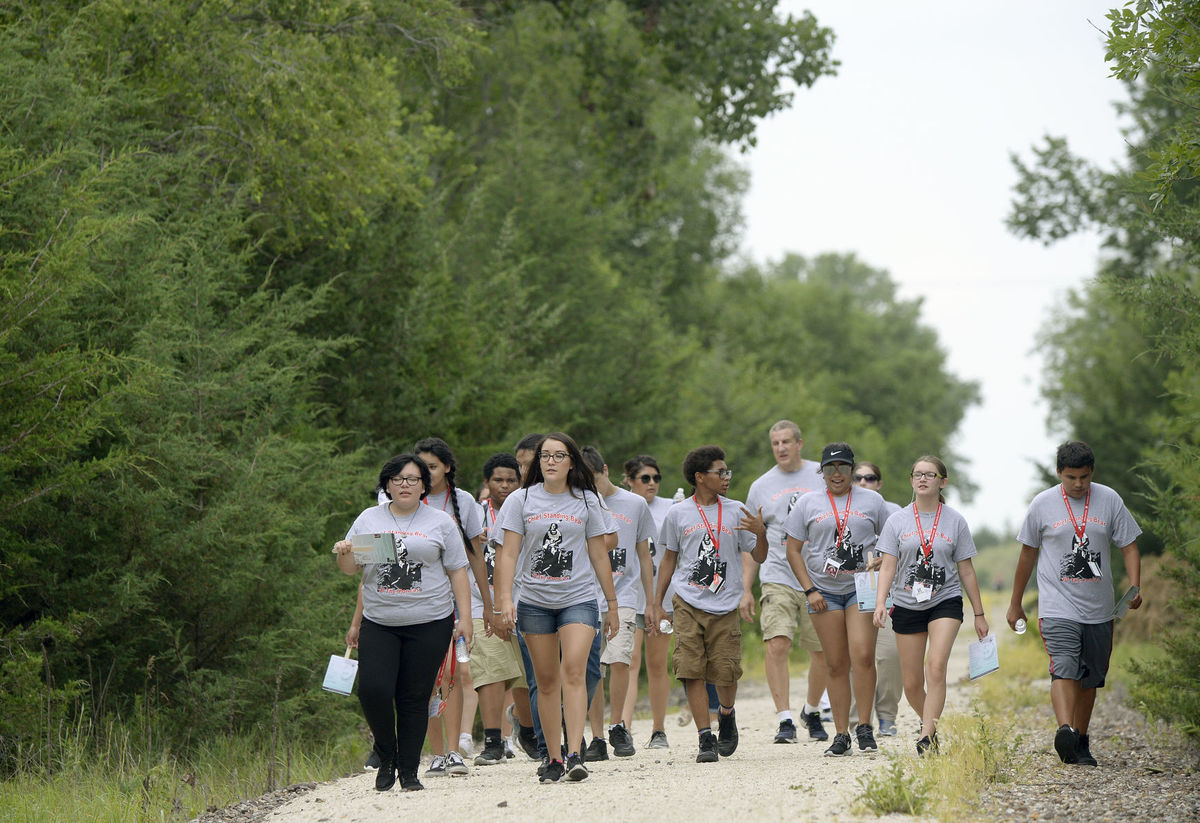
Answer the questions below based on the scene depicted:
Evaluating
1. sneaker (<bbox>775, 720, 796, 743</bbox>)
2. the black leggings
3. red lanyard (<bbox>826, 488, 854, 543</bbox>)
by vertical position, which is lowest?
sneaker (<bbox>775, 720, 796, 743</bbox>)

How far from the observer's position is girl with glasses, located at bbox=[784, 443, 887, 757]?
400 inches

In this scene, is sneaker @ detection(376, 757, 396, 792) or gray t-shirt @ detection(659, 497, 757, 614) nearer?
sneaker @ detection(376, 757, 396, 792)

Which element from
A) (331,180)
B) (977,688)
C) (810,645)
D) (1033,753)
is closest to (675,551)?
(810,645)

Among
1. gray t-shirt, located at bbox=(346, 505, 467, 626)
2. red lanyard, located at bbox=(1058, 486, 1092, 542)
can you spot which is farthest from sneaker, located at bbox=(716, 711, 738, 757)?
red lanyard, located at bbox=(1058, 486, 1092, 542)

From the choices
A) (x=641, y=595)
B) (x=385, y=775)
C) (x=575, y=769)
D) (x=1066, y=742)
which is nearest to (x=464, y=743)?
(x=641, y=595)

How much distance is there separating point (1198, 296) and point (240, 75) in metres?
9.83

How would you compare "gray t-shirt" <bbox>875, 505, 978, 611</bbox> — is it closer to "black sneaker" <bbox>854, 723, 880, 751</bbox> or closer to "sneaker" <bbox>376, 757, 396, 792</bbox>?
"black sneaker" <bbox>854, 723, 880, 751</bbox>

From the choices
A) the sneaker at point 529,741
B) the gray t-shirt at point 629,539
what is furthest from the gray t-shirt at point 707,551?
the sneaker at point 529,741

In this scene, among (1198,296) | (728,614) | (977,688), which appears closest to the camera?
(728,614)

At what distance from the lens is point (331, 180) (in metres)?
16.2

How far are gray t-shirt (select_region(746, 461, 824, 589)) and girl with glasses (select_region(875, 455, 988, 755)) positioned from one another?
167cm

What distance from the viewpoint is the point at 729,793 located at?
7.95 m

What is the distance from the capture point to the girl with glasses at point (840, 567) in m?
10.1

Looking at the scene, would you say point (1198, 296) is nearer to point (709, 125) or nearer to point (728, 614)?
point (728, 614)
